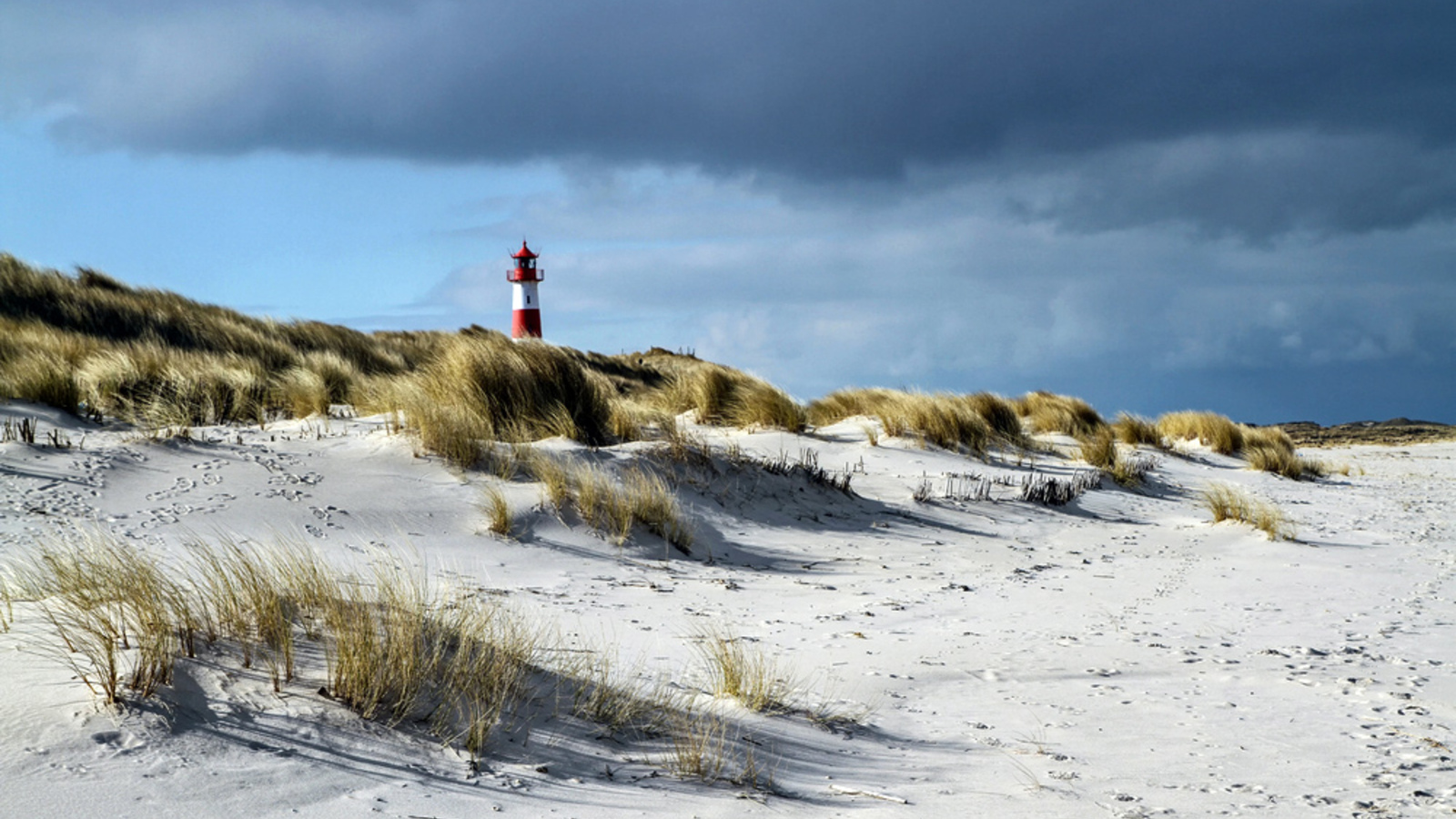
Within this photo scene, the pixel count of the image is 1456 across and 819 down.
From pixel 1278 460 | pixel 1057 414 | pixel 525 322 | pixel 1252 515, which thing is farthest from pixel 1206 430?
pixel 525 322

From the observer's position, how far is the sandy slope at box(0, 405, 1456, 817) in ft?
9.50

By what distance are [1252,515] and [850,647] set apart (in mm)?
6264

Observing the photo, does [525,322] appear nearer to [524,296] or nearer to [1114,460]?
[524,296]

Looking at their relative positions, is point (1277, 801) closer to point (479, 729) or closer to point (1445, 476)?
point (479, 729)

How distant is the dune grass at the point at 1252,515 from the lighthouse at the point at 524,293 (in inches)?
1095

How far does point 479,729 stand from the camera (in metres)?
3.12

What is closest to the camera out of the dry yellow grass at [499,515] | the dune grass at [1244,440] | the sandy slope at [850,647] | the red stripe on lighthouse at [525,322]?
the sandy slope at [850,647]

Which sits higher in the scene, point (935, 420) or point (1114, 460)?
point (935, 420)

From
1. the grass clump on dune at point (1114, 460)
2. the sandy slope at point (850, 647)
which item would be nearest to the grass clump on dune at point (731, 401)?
the sandy slope at point (850, 647)

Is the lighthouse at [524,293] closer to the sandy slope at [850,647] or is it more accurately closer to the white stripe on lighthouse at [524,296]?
the white stripe on lighthouse at [524,296]

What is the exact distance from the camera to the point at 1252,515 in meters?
9.64

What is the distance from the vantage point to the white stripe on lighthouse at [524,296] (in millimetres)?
35500

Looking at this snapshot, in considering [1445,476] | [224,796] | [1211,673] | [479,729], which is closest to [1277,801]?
[1211,673]

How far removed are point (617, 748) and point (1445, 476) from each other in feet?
56.4
